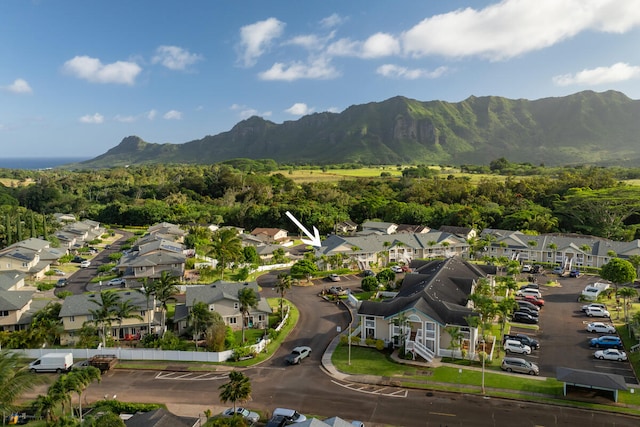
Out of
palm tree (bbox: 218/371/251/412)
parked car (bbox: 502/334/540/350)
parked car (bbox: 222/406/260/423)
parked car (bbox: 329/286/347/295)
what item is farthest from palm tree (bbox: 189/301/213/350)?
parked car (bbox: 502/334/540/350)

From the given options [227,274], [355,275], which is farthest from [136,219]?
[355,275]

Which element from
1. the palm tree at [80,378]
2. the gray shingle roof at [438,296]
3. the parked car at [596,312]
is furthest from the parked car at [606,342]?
the palm tree at [80,378]

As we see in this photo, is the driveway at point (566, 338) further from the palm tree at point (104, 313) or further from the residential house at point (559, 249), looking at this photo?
the palm tree at point (104, 313)

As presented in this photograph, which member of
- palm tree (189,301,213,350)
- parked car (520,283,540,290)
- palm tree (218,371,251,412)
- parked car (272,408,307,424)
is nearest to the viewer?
palm tree (218,371,251,412)

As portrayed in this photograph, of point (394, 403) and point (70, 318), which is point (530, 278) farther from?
point (70, 318)

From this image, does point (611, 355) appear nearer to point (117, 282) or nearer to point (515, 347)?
point (515, 347)

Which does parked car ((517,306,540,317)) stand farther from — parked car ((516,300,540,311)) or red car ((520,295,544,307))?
red car ((520,295,544,307))

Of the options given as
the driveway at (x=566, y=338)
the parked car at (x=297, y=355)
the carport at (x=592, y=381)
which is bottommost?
the driveway at (x=566, y=338)
